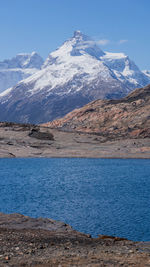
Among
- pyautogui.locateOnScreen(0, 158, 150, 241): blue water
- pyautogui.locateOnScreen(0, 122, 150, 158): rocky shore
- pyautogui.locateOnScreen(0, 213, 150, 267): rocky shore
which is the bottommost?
pyautogui.locateOnScreen(0, 158, 150, 241): blue water

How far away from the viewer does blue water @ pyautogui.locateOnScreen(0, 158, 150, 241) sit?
40031 millimetres

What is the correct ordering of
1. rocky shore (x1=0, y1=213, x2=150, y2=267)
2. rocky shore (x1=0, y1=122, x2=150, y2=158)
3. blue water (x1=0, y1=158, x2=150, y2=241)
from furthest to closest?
rocky shore (x1=0, y1=122, x2=150, y2=158)
blue water (x1=0, y1=158, x2=150, y2=241)
rocky shore (x1=0, y1=213, x2=150, y2=267)

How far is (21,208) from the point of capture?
47.9m

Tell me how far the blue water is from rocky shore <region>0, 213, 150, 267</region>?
5520 mm

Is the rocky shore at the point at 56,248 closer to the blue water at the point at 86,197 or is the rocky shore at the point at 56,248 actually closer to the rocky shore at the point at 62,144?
the blue water at the point at 86,197

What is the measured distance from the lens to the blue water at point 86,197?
131 feet

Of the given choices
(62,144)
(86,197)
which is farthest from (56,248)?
(62,144)

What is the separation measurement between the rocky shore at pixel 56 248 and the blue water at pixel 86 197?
217 inches

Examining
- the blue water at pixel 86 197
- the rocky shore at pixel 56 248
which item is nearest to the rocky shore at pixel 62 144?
the blue water at pixel 86 197

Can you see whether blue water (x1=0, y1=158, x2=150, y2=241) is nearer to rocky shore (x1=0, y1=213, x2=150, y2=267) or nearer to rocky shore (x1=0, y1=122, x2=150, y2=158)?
rocky shore (x1=0, y1=213, x2=150, y2=267)

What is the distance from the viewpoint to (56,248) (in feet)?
81.5

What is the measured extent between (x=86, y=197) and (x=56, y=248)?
33445mm

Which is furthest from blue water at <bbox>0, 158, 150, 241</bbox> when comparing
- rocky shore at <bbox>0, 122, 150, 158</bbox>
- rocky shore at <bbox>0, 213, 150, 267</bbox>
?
rocky shore at <bbox>0, 122, 150, 158</bbox>

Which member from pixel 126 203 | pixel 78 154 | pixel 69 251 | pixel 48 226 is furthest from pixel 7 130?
pixel 69 251
